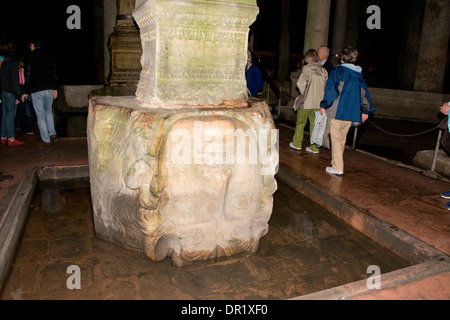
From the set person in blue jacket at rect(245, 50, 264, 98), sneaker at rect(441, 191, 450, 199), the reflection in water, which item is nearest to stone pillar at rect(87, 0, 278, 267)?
the reflection in water

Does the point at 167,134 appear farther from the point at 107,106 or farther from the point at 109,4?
the point at 109,4

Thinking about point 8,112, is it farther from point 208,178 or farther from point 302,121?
point 302,121

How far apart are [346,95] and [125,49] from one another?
13.7ft

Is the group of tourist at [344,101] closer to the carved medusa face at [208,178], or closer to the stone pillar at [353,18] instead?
the carved medusa face at [208,178]

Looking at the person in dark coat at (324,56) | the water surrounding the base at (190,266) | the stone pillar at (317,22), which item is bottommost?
the water surrounding the base at (190,266)

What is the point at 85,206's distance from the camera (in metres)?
3.86

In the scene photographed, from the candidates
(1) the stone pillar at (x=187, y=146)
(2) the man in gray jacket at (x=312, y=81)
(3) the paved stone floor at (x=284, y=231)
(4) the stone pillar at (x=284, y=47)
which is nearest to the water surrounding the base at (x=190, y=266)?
(3) the paved stone floor at (x=284, y=231)

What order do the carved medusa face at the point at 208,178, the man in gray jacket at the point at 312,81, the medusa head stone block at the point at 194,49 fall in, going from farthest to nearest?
1. the man in gray jacket at the point at 312,81
2. the medusa head stone block at the point at 194,49
3. the carved medusa face at the point at 208,178

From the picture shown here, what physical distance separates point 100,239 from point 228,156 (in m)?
1.43

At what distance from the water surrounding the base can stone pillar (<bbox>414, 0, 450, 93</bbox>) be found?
345 inches

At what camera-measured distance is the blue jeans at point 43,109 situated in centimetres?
570

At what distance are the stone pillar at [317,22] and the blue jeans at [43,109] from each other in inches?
237

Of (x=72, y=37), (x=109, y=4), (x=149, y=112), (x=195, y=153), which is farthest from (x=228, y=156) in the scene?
(x=72, y=37)

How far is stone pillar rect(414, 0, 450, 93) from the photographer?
9891 mm
